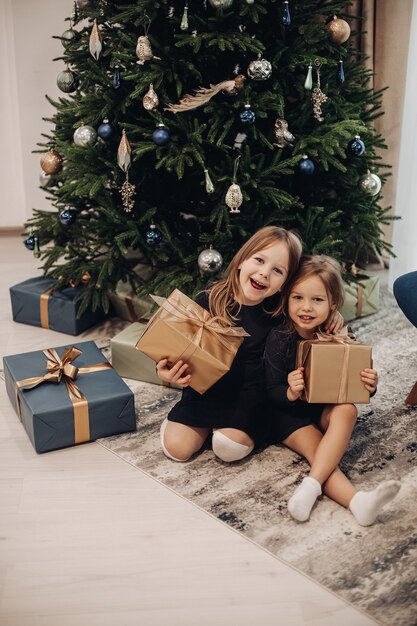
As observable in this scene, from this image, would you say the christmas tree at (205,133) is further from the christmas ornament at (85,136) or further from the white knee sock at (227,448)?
the white knee sock at (227,448)

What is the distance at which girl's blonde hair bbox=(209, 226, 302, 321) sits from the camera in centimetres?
202

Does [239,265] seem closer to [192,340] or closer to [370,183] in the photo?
[192,340]

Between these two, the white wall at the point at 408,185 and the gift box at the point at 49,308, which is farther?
the white wall at the point at 408,185

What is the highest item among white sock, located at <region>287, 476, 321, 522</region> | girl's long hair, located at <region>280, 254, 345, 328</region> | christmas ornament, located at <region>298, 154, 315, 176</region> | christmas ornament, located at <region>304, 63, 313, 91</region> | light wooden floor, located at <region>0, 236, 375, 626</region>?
christmas ornament, located at <region>304, 63, 313, 91</region>

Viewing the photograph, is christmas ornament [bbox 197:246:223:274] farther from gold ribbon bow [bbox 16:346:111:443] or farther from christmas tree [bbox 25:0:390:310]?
gold ribbon bow [bbox 16:346:111:443]

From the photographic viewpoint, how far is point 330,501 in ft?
6.17

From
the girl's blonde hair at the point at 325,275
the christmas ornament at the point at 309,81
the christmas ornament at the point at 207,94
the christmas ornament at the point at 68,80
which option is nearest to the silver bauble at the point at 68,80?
the christmas ornament at the point at 68,80

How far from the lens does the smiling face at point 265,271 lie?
2.00 metres

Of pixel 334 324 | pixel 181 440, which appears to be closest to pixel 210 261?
pixel 334 324

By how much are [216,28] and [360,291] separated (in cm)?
126

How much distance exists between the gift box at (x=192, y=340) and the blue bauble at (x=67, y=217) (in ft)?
2.83

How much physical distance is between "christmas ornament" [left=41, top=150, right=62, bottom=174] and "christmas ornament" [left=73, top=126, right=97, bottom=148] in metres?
0.25

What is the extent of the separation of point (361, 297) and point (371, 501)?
4.62ft

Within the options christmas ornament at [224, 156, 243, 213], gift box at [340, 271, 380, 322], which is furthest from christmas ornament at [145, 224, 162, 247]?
gift box at [340, 271, 380, 322]
